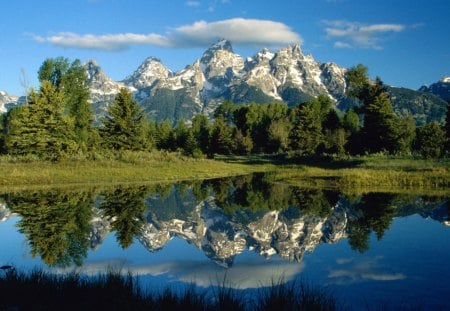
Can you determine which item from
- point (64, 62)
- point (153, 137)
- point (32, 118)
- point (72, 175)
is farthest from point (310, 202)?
point (153, 137)

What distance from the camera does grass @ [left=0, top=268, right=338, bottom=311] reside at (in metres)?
8.43

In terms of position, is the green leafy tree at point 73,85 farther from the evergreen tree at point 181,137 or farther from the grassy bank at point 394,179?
the evergreen tree at point 181,137

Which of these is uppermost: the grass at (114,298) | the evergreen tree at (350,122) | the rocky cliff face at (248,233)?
the evergreen tree at (350,122)

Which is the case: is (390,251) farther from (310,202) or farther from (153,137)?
(153,137)

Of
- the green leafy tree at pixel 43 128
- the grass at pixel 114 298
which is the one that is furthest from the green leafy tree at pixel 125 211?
the green leafy tree at pixel 43 128

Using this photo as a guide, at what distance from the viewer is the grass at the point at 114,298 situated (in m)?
8.43

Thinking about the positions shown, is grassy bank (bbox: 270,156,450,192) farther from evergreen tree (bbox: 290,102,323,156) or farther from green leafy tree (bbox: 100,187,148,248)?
evergreen tree (bbox: 290,102,323,156)

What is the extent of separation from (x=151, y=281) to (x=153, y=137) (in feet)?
372

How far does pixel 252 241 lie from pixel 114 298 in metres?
10.0

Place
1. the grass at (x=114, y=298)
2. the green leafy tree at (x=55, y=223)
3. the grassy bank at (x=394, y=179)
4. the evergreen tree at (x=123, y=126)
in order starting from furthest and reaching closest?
the evergreen tree at (x=123, y=126) → the grassy bank at (x=394, y=179) → the green leafy tree at (x=55, y=223) → the grass at (x=114, y=298)

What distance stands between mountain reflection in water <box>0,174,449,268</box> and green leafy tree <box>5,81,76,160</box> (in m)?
22.0

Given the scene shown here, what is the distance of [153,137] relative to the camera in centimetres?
12381

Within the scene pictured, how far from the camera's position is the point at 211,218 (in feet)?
80.7

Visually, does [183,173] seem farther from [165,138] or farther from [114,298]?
[165,138]
